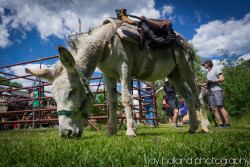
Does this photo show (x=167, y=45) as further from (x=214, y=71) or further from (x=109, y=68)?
(x=214, y=71)

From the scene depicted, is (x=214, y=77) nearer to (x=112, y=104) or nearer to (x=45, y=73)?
(x=112, y=104)

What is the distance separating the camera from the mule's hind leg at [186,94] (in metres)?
3.52

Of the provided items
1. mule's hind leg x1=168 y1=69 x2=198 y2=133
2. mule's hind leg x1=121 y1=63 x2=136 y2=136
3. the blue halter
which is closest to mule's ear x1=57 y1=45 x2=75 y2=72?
the blue halter

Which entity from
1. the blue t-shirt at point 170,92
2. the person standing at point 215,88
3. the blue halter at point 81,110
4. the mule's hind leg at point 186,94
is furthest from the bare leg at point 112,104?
the blue t-shirt at point 170,92

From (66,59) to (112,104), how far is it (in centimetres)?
136

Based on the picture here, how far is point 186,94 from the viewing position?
3982 mm

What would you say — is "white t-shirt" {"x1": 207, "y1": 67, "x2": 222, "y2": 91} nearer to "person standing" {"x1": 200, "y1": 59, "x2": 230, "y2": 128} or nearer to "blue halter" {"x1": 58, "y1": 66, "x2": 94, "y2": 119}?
"person standing" {"x1": 200, "y1": 59, "x2": 230, "y2": 128}

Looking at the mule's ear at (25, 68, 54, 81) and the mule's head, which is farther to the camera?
the mule's ear at (25, 68, 54, 81)

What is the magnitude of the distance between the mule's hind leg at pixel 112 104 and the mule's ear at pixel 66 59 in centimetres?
103

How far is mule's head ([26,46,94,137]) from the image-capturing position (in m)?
2.23

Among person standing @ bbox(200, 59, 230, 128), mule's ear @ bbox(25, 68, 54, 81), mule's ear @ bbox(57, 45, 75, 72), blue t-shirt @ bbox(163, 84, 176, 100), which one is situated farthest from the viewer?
blue t-shirt @ bbox(163, 84, 176, 100)

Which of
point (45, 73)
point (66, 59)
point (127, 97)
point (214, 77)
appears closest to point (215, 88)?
point (214, 77)

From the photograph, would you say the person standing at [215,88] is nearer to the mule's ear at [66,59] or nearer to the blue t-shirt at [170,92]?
the blue t-shirt at [170,92]

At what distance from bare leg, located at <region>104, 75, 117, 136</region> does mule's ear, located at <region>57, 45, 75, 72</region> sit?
3.38 feet
